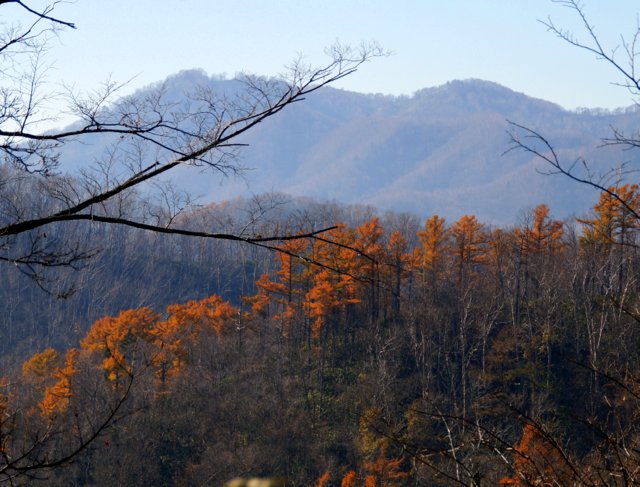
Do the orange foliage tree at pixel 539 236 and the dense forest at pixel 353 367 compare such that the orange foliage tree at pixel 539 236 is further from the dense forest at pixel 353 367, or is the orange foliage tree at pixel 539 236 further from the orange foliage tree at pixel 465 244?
the orange foliage tree at pixel 465 244

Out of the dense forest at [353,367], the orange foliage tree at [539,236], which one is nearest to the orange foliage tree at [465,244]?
the dense forest at [353,367]

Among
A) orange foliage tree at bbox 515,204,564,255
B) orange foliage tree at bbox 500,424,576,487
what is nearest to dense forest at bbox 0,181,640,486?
orange foliage tree at bbox 515,204,564,255

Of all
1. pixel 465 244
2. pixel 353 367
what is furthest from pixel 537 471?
pixel 465 244

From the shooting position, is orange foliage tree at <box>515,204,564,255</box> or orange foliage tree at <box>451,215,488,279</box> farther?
orange foliage tree at <box>515,204,564,255</box>

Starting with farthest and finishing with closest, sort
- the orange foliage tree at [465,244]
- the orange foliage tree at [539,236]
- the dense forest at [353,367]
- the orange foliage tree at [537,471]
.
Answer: the orange foliage tree at [539,236], the orange foliage tree at [465,244], the dense forest at [353,367], the orange foliage tree at [537,471]

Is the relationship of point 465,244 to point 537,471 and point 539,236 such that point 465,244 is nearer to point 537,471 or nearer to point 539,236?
point 539,236

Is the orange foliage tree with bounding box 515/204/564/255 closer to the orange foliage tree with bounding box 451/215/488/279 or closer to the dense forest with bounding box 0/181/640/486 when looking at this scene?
the dense forest with bounding box 0/181/640/486

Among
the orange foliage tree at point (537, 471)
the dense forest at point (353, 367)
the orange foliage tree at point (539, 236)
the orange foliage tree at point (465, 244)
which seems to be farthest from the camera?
the orange foliage tree at point (539, 236)

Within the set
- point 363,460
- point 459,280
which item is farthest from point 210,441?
point 459,280

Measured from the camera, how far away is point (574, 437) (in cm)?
2898

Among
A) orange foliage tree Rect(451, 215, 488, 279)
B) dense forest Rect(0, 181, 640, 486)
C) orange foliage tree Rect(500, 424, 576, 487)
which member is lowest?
dense forest Rect(0, 181, 640, 486)

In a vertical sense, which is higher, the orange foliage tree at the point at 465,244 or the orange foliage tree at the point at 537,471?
the orange foliage tree at the point at 537,471

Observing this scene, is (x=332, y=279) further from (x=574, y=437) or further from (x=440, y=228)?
(x=574, y=437)

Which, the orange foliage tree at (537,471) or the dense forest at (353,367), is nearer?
the orange foliage tree at (537,471)
